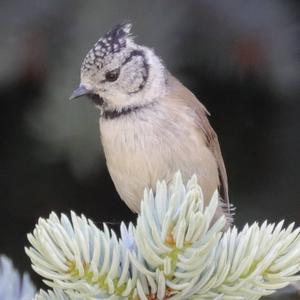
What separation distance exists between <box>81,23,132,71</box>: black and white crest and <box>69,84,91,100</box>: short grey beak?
0.09 ft

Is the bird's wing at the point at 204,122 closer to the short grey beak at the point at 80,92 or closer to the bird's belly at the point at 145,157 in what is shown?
the bird's belly at the point at 145,157

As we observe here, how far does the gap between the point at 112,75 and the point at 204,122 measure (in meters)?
0.18

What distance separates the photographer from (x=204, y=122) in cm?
133

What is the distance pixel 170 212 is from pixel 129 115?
675 mm

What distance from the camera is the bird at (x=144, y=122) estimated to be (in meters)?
1.20

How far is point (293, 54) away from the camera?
4.07 ft

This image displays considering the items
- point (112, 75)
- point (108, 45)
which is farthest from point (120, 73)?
point (108, 45)

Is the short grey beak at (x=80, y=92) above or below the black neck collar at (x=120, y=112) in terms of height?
above

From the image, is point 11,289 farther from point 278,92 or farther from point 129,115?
point 278,92

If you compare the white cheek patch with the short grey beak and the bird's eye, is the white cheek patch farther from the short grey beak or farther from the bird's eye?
the short grey beak

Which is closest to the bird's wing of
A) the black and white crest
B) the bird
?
the bird

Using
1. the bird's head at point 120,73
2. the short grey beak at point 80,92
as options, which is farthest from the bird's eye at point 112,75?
the short grey beak at point 80,92

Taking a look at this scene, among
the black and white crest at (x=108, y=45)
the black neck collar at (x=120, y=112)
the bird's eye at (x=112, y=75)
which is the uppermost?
the black and white crest at (x=108, y=45)

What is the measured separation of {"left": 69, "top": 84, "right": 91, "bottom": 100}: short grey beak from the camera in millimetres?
1103
